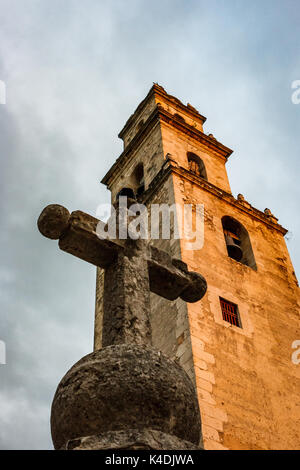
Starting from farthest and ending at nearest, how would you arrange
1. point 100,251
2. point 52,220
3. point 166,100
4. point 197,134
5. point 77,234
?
point 166,100 < point 197,134 < point 100,251 < point 77,234 < point 52,220

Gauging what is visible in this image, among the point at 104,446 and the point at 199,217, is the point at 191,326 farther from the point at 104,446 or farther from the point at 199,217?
the point at 104,446

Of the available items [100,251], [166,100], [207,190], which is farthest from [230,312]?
[166,100]

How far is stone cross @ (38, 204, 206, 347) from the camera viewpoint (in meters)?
3.27

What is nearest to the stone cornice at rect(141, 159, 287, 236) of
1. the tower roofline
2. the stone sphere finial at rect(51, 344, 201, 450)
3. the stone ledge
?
the tower roofline

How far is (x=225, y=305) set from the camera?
33.2 ft

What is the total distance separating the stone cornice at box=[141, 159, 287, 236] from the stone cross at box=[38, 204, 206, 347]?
8.96 meters

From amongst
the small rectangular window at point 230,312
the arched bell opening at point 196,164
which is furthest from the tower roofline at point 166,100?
the small rectangular window at point 230,312

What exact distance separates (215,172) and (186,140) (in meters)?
1.41

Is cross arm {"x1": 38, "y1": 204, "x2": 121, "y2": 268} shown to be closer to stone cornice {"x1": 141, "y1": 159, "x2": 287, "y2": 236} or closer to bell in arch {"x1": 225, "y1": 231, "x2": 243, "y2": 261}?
bell in arch {"x1": 225, "y1": 231, "x2": 243, "y2": 261}

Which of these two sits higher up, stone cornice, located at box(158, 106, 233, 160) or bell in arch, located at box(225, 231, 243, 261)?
stone cornice, located at box(158, 106, 233, 160)

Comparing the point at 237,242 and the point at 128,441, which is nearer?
the point at 128,441

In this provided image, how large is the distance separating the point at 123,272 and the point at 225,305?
22.6 ft

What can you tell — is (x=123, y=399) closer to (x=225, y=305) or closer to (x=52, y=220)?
(x=52, y=220)

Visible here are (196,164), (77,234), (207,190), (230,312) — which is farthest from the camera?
(196,164)
